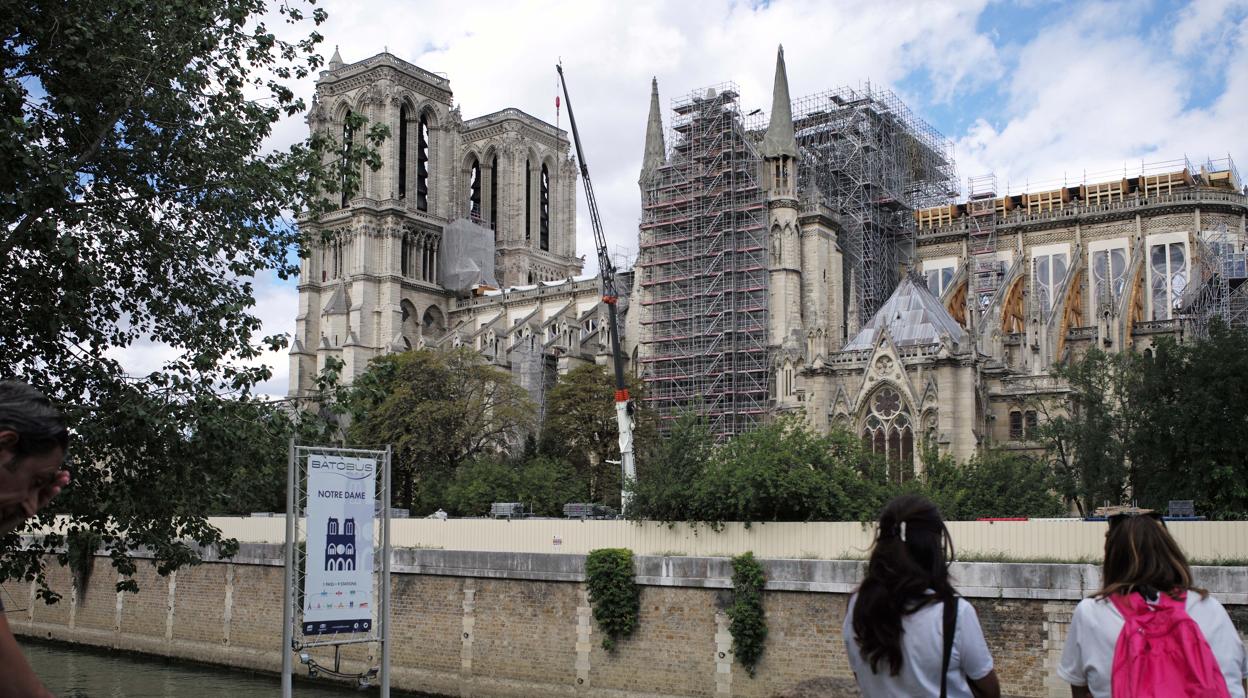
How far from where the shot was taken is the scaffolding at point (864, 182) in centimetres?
5559

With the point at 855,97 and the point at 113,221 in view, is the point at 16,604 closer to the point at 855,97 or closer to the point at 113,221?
the point at 113,221

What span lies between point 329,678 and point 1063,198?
→ 4217cm

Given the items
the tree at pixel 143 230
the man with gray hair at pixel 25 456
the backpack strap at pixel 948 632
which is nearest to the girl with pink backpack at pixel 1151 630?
the backpack strap at pixel 948 632

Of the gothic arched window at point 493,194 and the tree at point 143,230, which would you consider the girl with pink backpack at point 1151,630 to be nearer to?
the tree at point 143,230

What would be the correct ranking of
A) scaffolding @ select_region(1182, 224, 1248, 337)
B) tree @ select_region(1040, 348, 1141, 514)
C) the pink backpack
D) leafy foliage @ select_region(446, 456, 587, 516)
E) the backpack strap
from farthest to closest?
scaffolding @ select_region(1182, 224, 1248, 337) → leafy foliage @ select_region(446, 456, 587, 516) → tree @ select_region(1040, 348, 1141, 514) → the pink backpack → the backpack strap

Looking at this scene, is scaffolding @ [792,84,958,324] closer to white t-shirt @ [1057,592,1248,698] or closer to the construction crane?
the construction crane

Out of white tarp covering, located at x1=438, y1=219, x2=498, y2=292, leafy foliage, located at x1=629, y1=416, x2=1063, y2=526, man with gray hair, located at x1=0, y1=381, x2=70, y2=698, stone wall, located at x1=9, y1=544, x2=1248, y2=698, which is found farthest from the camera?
white tarp covering, located at x1=438, y1=219, x2=498, y2=292

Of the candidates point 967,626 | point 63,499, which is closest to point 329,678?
point 63,499

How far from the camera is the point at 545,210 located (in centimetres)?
8750

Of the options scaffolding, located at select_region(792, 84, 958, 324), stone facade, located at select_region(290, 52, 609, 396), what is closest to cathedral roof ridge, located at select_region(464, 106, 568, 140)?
stone facade, located at select_region(290, 52, 609, 396)

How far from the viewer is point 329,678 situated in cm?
2822

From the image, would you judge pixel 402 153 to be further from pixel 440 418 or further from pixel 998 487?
pixel 998 487

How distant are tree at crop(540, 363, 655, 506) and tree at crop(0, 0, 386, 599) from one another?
35183 millimetres

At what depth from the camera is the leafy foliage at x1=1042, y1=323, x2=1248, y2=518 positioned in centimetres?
2784
